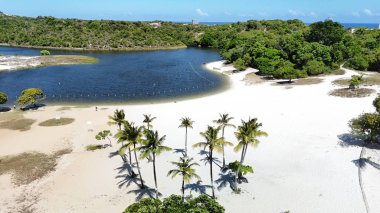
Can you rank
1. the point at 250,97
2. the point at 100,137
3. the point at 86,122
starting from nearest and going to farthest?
the point at 100,137 → the point at 86,122 → the point at 250,97

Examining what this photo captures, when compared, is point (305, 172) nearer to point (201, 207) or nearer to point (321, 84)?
point (201, 207)

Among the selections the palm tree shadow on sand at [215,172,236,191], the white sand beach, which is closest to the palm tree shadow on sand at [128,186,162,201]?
the white sand beach

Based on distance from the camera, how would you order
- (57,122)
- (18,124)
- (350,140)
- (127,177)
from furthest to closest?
(57,122), (18,124), (350,140), (127,177)

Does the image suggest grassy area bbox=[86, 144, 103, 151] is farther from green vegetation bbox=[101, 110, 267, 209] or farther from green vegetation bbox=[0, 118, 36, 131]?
green vegetation bbox=[0, 118, 36, 131]

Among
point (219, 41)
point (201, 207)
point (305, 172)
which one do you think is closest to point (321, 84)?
point (305, 172)

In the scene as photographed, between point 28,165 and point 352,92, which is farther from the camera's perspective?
point 352,92

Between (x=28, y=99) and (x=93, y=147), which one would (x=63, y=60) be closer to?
(x=28, y=99)

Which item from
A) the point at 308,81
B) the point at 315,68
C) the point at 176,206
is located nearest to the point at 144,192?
the point at 176,206
